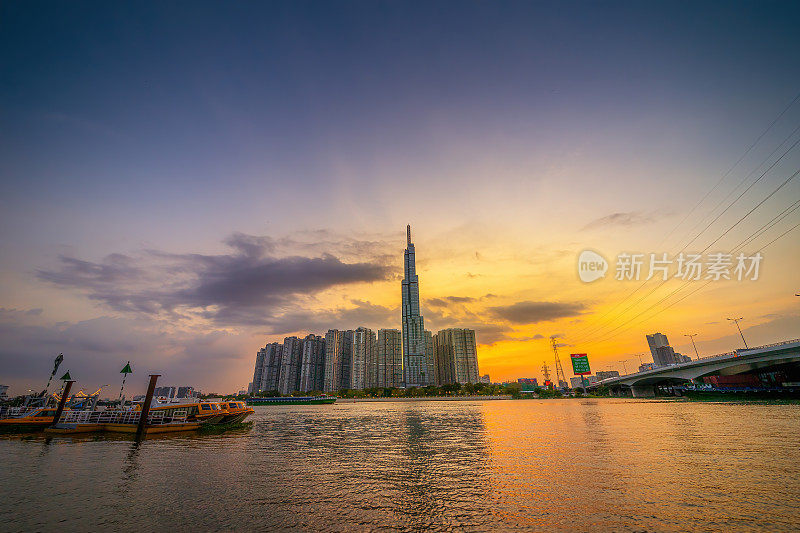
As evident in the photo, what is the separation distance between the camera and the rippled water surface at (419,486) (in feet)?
41.8

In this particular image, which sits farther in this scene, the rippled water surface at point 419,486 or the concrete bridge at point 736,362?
the concrete bridge at point 736,362

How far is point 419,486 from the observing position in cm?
1755

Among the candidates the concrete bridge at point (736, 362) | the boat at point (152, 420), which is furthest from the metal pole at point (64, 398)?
the concrete bridge at point (736, 362)

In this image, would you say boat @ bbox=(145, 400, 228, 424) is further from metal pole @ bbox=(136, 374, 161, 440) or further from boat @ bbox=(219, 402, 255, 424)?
metal pole @ bbox=(136, 374, 161, 440)

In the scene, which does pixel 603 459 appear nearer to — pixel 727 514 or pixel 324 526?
pixel 727 514

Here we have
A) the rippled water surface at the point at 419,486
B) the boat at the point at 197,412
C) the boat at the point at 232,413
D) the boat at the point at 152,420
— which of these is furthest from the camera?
the boat at the point at 232,413

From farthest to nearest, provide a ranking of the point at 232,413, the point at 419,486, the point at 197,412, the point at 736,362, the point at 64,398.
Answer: the point at 736,362
the point at 232,413
the point at 197,412
the point at 64,398
the point at 419,486

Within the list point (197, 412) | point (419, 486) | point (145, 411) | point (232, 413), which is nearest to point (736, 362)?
point (419, 486)

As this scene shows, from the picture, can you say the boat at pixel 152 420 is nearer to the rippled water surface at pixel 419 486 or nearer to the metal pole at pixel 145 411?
the metal pole at pixel 145 411

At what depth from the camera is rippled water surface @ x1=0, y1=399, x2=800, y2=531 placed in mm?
12750

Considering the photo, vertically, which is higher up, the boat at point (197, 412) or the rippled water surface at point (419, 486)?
the boat at point (197, 412)

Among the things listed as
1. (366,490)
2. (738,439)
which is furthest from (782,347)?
(366,490)

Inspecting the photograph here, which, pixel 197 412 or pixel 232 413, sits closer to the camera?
pixel 197 412

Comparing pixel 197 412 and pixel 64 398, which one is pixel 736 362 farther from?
pixel 64 398
